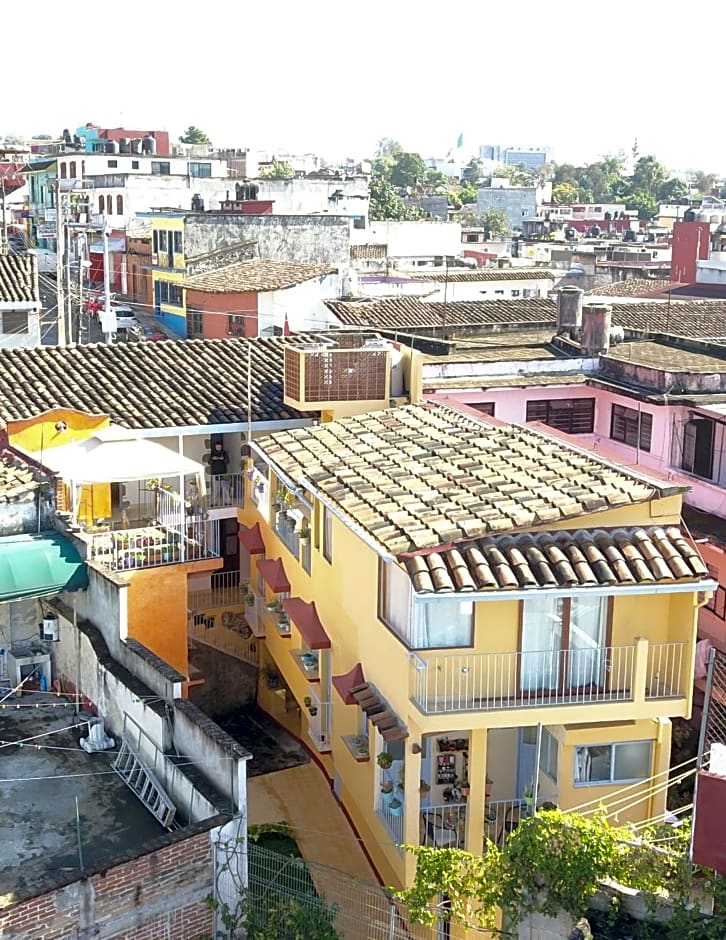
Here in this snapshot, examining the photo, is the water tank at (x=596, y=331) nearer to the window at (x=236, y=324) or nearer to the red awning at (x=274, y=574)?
the red awning at (x=274, y=574)

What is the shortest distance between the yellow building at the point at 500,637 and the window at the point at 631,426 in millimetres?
8604

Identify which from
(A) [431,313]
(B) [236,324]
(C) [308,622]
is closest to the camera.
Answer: (C) [308,622]

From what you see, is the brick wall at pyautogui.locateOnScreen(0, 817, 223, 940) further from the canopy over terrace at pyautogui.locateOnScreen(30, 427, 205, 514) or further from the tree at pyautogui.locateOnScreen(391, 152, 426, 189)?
the tree at pyautogui.locateOnScreen(391, 152, 426, 189)

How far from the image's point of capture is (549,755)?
1836 cm

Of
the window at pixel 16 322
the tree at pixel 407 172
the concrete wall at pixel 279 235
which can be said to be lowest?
the window at pixel 16 322

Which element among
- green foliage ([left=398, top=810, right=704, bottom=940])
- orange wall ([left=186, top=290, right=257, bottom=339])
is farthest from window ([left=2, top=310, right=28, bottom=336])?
green foliage ([left=398, top=810, right=704, bottom=940])

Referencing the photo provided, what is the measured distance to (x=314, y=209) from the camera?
3002 inches

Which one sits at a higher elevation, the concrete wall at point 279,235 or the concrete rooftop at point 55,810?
the concrete wall at point 279,235

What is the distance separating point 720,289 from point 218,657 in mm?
40503

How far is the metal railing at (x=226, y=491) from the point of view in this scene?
27344mm

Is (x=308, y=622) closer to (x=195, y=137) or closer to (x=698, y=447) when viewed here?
(x=698, y=447)

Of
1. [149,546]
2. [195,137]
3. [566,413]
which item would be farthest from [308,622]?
[195,137]

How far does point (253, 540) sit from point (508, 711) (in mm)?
9947

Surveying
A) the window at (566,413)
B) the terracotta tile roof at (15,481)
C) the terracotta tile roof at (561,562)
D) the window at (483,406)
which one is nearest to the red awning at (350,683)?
the terracotta tile roof at (561,562)
